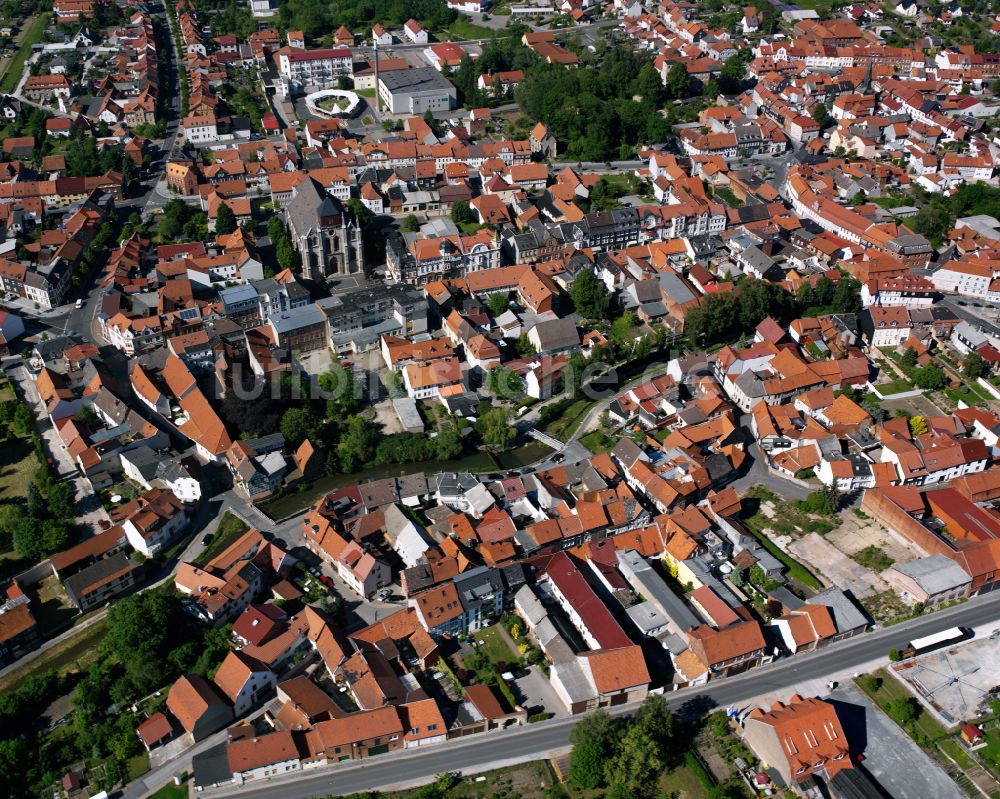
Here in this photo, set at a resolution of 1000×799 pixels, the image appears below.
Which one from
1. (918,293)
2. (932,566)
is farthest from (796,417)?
(918,293)

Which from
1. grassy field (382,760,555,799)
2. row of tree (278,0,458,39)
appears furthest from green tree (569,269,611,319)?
row of tree (278,0,458,39)

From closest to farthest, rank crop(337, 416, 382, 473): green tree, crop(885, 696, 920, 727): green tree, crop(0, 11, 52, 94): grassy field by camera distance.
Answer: crop(885, 696, 920, 727): green tree
crop(337, 416, 382, 473): green tree
crop(0, 11, 52, 94): grassy field

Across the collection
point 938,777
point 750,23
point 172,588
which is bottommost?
point 938,777

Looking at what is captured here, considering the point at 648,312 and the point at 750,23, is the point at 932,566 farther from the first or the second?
the point at 750,23

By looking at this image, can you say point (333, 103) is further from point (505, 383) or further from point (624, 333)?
point (505, 383)

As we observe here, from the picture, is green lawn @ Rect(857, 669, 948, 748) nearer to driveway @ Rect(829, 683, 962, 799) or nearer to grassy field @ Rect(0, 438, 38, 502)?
driveway @ Rect(829, 683, 962, 799)

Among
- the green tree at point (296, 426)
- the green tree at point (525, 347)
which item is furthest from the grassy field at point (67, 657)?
the green tree at point (525, 347)

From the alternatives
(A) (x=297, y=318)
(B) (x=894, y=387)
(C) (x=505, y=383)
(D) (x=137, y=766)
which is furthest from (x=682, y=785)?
(A) (x=297, y=318)
